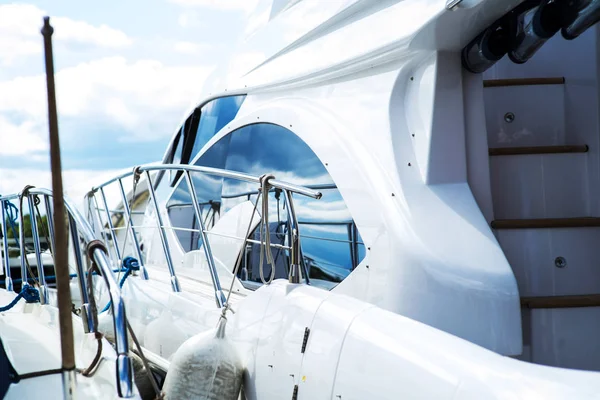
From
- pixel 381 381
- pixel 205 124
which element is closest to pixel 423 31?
pixel 381 381

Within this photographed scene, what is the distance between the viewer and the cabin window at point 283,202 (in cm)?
291

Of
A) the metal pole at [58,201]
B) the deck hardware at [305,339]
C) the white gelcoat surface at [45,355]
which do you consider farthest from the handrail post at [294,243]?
the metal pole at [58,201]

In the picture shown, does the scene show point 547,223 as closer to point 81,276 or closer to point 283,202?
point 283,202

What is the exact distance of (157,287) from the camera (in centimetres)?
399

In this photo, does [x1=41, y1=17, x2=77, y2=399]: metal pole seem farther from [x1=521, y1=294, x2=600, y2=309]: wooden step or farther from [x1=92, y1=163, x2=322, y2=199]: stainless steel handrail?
[x1=521, y1=294, x2=600, y2=309]: wooden step

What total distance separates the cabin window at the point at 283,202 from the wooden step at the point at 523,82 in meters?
0.97

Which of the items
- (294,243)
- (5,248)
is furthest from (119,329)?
(5,248)

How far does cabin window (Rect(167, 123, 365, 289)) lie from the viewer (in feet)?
9.55

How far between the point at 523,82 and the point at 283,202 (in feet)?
4.37

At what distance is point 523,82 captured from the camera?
3.19 metres

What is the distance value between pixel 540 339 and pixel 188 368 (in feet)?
4.66

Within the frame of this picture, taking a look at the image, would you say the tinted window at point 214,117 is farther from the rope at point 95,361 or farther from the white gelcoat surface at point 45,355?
the rope at point 95,361

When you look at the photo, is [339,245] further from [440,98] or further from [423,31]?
[423,31]

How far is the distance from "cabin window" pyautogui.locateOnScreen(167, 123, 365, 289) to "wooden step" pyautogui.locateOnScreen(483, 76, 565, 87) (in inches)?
38.3
